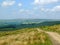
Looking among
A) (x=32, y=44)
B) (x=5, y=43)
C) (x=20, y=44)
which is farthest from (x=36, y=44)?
(x=5, y=43)

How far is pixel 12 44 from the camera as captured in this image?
21.5 m

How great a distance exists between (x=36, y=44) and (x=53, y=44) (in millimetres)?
2081

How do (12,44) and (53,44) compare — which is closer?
(12,44)

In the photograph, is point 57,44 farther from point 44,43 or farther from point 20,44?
point 20,44

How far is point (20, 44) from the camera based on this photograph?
71.9 ft

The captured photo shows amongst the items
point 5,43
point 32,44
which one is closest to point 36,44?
point 32,44

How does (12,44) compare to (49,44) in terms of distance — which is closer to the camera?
(12,44)

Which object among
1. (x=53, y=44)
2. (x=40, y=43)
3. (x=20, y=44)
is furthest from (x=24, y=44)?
(x=53, y=44)

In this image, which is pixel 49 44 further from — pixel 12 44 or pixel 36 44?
pixel 12 44

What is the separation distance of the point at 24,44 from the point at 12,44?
1.52 meters

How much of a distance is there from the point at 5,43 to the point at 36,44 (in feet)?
12.1

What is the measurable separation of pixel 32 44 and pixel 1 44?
142 inches

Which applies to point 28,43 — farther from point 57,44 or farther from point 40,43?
point 57,44

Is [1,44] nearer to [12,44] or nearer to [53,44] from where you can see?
[12,44]
